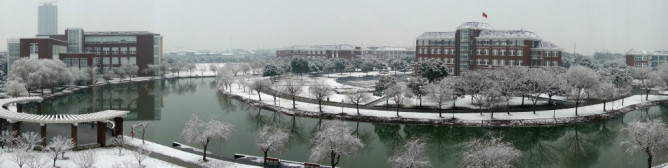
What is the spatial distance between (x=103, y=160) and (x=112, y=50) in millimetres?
49515

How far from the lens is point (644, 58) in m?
60.5

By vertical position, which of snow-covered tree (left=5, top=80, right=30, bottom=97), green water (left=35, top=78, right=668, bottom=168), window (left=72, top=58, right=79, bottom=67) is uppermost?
window (left=72, top=58, right=79, bottom=67)

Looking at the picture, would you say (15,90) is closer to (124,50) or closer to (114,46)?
(124,50)

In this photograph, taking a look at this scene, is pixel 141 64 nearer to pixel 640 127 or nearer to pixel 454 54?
pixel 454 54

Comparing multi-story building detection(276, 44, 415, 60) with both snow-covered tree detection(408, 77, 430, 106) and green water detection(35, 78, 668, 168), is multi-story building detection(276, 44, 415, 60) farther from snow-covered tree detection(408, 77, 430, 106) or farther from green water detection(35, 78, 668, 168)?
snow-covered tree detection(408, 77, 430, 106)

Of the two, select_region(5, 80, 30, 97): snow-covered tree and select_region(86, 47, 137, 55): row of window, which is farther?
select_region(86, 47, 137, 55): row of window

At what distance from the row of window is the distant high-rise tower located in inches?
4363

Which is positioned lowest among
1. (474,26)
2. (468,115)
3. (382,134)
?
(382,134)

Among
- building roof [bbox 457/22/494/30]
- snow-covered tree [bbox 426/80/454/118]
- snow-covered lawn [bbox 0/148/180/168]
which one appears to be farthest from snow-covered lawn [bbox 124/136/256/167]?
building roof [bbox 457/22/494/30]

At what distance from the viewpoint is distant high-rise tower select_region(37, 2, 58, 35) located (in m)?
154

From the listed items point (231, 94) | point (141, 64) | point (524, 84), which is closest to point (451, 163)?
point (524, 84)

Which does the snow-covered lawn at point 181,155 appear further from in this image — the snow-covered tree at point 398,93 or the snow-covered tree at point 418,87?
→ the snow-covered tree at point 418,87

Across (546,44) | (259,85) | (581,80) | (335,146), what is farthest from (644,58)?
(335,146)

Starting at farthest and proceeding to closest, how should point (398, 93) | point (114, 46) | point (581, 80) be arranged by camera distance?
1. point (114, 46)
2. point (581, 80)
3. point (398, 93)
